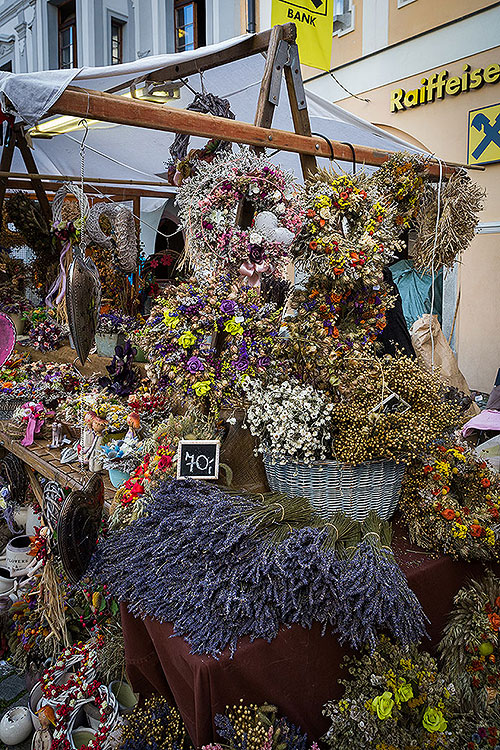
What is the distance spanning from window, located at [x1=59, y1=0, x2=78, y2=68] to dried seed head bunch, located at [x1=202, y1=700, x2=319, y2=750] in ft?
40.6

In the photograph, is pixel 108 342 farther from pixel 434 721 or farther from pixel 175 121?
pixel 434 721

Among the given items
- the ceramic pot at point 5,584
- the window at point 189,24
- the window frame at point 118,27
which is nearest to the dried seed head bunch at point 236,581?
the ceramic pot at point 5,584

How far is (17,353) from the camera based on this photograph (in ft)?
14.3

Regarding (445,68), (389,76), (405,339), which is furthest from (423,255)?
(389,76)

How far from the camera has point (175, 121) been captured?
221 centimetres

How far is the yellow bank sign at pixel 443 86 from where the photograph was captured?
5992 mm

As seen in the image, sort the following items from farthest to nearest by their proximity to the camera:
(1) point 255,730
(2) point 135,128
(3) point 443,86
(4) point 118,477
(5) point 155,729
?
(3) point 443,86 → (2) point 135,128 → (4) point 118,477 → (5) point 155,729 → (1) point 255,730

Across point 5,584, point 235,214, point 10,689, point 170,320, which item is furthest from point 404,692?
point 5,584

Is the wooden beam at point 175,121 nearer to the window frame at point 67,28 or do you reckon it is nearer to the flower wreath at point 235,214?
the flower wreath at point 235,214

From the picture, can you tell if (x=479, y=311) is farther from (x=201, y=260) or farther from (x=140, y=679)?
(x=140, y=679)

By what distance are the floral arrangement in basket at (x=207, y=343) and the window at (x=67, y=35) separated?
1142cm

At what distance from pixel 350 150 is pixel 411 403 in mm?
1507

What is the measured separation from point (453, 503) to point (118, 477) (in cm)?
134

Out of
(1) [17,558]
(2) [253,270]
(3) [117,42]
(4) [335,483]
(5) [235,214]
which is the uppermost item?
(3) [117,42]
